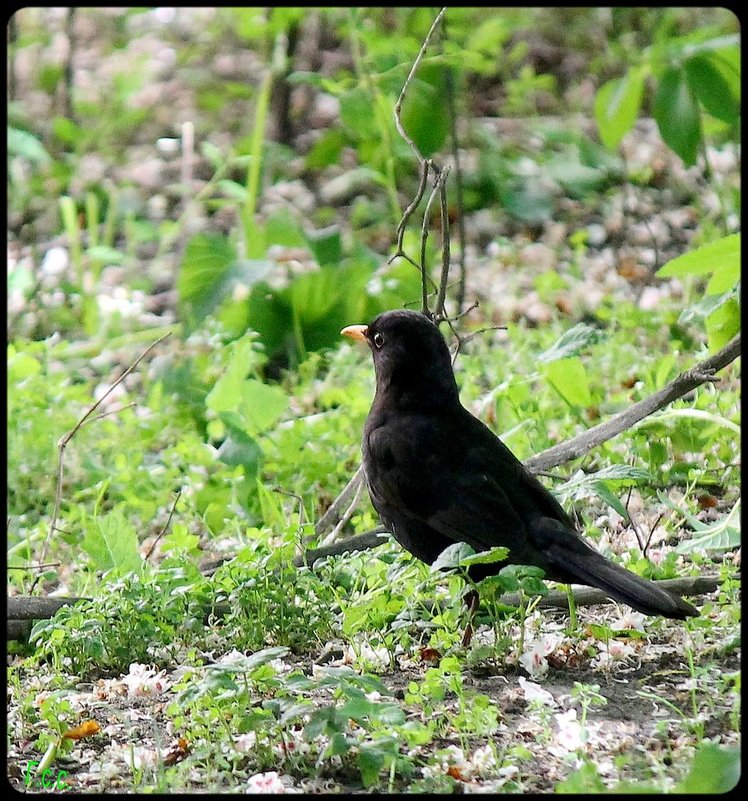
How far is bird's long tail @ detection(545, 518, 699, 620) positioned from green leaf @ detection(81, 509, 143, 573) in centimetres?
150

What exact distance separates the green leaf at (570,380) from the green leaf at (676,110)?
1093 mm

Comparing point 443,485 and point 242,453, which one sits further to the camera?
point 242,453

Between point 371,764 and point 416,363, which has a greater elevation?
point 416,363

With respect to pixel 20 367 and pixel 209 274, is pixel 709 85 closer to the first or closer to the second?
pixel 209 274

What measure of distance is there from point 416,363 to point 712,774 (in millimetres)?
1985

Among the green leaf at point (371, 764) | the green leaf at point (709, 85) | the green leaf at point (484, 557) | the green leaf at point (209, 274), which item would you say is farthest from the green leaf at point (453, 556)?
the green leaf at point (209, 274)

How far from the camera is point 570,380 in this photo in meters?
4.89

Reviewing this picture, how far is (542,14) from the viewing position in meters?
10.7

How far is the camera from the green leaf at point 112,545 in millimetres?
4242

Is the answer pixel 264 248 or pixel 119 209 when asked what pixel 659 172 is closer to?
pixel 264 248

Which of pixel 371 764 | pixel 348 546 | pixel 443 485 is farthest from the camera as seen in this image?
pixel 348 546

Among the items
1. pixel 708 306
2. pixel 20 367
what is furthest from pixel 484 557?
pixel 20 367

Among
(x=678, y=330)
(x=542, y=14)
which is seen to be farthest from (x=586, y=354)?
(x=542, y=14)

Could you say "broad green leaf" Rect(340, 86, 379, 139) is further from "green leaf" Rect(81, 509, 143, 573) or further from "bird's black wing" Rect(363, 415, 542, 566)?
"green leaf" Rect(81, 509, 143, 573)
